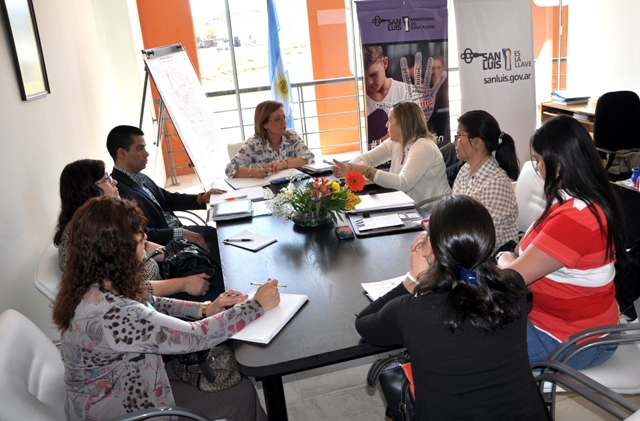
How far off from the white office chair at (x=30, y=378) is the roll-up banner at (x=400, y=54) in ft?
12.4

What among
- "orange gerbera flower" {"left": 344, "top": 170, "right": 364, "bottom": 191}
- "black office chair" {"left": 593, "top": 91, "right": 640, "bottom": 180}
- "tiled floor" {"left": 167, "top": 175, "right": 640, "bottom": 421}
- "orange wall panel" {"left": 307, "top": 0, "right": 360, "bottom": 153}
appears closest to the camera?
"tiled floor" {"left": 167, "top": 175, "right": 640, "bottom": 421}

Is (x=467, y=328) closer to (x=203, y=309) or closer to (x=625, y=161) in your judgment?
(x=203, y=309)

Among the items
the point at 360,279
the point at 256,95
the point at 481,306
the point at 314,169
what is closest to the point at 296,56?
the point at 256,95

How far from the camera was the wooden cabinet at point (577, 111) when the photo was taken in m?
5.23

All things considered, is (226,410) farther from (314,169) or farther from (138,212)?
(314,169)

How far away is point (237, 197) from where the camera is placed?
3.25 m

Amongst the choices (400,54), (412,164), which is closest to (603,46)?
(400,54)

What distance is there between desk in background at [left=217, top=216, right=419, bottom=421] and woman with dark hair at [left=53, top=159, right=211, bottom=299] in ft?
0.55

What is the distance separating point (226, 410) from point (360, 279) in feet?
2.11

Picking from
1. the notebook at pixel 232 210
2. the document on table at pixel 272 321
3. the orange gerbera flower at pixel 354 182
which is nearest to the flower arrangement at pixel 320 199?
the orange gerbera flower at pixel 354 182

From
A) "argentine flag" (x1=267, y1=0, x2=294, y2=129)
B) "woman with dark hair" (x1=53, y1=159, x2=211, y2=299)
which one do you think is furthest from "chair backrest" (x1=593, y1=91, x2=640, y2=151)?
"woman with dark hair" (x1=53, y1=159, x2=211, y2=299)

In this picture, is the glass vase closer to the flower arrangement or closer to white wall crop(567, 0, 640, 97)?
the flower arrangement

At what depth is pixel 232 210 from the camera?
290 cm

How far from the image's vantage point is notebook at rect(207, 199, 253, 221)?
2861mm
